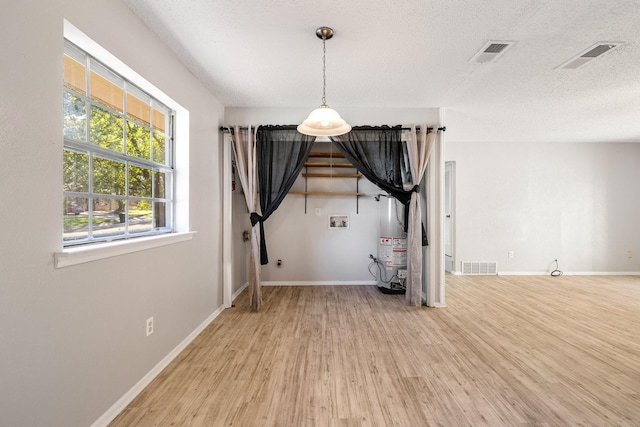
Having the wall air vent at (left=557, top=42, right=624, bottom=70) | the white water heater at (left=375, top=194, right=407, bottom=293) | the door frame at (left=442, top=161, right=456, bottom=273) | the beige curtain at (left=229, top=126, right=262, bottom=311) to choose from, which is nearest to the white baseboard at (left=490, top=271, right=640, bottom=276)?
the door frame at (left=442, top=161, right=456, bottom=273)

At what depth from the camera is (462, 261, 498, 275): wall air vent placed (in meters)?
5.62

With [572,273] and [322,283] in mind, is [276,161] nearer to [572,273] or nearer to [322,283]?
[322,283]

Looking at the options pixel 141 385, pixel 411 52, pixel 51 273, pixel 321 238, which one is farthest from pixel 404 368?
pixel 321 238

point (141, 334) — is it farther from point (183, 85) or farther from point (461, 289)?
point (461, 289)

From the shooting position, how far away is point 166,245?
235 cm

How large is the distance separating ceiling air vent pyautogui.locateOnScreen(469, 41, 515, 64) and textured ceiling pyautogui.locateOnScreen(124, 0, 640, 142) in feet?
0.17

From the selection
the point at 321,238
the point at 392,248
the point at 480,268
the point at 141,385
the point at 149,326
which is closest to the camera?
the point at 141,385

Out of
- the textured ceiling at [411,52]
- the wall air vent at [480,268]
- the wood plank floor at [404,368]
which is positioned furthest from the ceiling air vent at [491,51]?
the wall air vent at [480,268]

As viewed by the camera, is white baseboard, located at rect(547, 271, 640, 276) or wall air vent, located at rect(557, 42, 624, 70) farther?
white baseboard, located at rect(547, 271, 640, 276)

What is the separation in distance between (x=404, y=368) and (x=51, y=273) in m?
2.34

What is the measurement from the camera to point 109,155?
6.18 feet

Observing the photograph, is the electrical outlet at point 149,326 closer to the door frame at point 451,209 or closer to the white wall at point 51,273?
the white wall at point 51,273

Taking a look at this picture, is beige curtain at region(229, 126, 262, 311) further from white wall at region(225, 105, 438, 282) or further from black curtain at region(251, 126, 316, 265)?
white wall at region(225, 105, 438, 282)

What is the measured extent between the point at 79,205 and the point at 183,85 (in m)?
1.50
